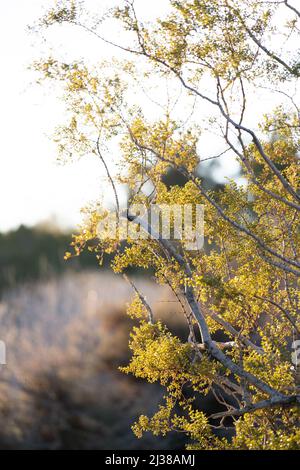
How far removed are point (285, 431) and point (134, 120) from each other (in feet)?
16.2

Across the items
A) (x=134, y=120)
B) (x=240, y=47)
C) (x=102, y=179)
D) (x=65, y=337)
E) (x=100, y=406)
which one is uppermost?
(x=240, y=47)

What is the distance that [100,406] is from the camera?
16562 millimetres

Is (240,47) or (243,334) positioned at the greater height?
(240,47)

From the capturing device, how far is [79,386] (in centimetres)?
1664

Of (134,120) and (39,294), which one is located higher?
(134,120)

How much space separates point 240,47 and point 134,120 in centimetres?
188

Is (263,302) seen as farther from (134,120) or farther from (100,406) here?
(100,406)
